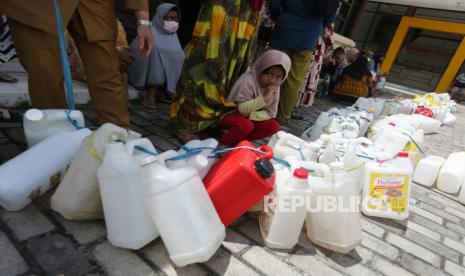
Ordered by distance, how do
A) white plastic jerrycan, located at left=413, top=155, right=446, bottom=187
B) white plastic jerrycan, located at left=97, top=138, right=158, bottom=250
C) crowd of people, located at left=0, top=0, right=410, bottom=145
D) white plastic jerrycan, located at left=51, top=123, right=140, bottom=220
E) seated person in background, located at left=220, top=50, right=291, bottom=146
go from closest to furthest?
white plastic jerrycan, located at left=97, top=138, right=158, bottom=250 → white plastic jerrycan, located at left=51, top=123, right=140, bottom=220 → crowd of people, located at left=0, top=0, right=410, bottom=145 → seated person in background, located at left=220, top=50, right=291, bottom=146 → white plastic jerrycan, located at left=413, top=155, right=446, bottom=187

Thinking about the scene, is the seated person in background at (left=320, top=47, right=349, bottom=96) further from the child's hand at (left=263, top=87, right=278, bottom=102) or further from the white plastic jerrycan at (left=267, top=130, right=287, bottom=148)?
the white plastic jerrycan at (left=267, top=130, right=287, bottom=148)

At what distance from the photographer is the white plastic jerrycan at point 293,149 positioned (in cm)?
191

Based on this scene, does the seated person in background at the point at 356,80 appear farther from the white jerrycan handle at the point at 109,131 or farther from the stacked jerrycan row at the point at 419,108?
the white jerrycan handle at the point at 109,131

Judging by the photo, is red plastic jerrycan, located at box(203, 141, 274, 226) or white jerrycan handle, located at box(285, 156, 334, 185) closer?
red plastic jerrycan, located at box(203, 141, 274, 226)

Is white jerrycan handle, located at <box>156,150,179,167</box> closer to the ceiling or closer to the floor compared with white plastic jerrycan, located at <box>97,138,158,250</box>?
closer to the ceiling

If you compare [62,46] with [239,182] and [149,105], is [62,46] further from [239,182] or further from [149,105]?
[149,105]

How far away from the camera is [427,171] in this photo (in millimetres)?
2988

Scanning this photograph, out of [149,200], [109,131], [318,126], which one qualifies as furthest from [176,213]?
[318,126]

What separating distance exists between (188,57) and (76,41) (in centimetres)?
90

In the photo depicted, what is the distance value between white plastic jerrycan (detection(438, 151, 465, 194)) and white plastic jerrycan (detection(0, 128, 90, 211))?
11.3ft

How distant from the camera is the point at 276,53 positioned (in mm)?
2459

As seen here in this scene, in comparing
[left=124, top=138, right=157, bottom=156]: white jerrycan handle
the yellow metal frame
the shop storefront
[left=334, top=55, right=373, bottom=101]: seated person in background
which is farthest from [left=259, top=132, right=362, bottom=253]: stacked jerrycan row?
the yellow metal frame

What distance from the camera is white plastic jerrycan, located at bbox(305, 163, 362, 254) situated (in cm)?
156

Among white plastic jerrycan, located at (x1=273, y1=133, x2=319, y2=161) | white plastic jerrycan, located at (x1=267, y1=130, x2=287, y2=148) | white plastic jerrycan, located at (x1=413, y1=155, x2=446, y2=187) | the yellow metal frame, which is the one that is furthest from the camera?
the yellow metal frame
